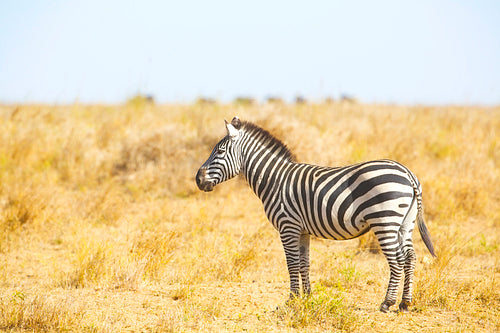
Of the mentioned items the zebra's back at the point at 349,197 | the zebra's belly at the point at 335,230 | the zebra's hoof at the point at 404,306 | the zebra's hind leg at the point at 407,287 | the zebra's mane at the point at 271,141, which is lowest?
the zebra's hoof at the point at 404,306

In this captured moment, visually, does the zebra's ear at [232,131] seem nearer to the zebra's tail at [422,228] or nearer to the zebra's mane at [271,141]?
the zebra's mane at [271,141]

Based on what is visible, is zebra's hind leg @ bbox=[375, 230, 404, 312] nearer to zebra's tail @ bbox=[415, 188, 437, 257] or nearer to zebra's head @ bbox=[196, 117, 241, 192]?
zebra's tail @ bbox=[415, 188, 437, 257]

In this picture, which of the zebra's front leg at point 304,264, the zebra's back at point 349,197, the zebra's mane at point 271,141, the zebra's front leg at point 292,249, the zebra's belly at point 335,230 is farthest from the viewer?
the zebra's mane at point 271,141

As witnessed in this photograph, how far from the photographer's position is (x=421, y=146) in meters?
15.1

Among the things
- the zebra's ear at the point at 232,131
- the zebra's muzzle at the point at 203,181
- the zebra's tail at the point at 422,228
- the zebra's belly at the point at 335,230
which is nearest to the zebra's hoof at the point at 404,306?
the zebra's tail at the point at 422,228

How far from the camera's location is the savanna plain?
17.9 ft

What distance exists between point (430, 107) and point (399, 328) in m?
20.9

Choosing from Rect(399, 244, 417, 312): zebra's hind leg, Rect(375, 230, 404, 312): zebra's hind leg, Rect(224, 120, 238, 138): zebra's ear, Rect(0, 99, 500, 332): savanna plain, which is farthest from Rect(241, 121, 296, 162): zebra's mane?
Rect(399, 244, 417, 312): zebra's hind leg

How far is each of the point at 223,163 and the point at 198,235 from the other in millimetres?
3297

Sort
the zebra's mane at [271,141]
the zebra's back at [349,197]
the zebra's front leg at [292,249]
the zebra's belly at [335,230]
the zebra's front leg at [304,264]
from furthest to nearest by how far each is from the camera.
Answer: the zebra's mane at [271,141] → the zebra's front leg at [304,264] → the zebra's front leg at [292,249] → the zebra's belly at [335,230] → the zebra's back at [349,197]

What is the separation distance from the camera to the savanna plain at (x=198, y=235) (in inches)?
215

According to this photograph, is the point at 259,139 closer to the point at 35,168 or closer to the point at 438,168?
the point at 438,168

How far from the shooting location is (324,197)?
17.9 ft

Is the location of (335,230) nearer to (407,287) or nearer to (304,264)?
(304,264)
